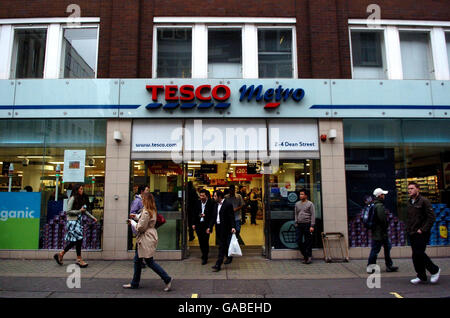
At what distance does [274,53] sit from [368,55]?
3.02 m

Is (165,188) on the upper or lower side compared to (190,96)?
lower

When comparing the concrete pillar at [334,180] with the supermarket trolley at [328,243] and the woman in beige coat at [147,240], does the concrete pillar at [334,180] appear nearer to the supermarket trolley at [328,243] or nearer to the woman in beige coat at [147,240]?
the supermarket trolley at [328,243]

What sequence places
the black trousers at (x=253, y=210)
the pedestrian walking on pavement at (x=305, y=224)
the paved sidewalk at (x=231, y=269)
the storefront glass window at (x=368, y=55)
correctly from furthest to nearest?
the black trousers at (x=253, y=210) → the storefront glass window at (x=368, y=55) → the pedestrian walking on pavement at (x=305, y=224) → the paved sidewalk at (x=231, y=269)

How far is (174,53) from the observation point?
933cm

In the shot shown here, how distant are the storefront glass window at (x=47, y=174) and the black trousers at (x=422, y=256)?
7.70m

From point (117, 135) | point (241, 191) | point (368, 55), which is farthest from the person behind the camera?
point (241, 191)

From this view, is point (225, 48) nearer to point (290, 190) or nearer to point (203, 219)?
point (290, 190)

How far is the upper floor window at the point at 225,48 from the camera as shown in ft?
30.0

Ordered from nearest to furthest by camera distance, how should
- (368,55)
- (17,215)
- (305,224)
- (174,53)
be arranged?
(305,224), (17,215), (174,53), (368,55)

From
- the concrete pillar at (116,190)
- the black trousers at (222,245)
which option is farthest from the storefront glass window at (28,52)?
the black trousers at (222,245)

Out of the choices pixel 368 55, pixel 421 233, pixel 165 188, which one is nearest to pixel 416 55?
pixel 368 55
